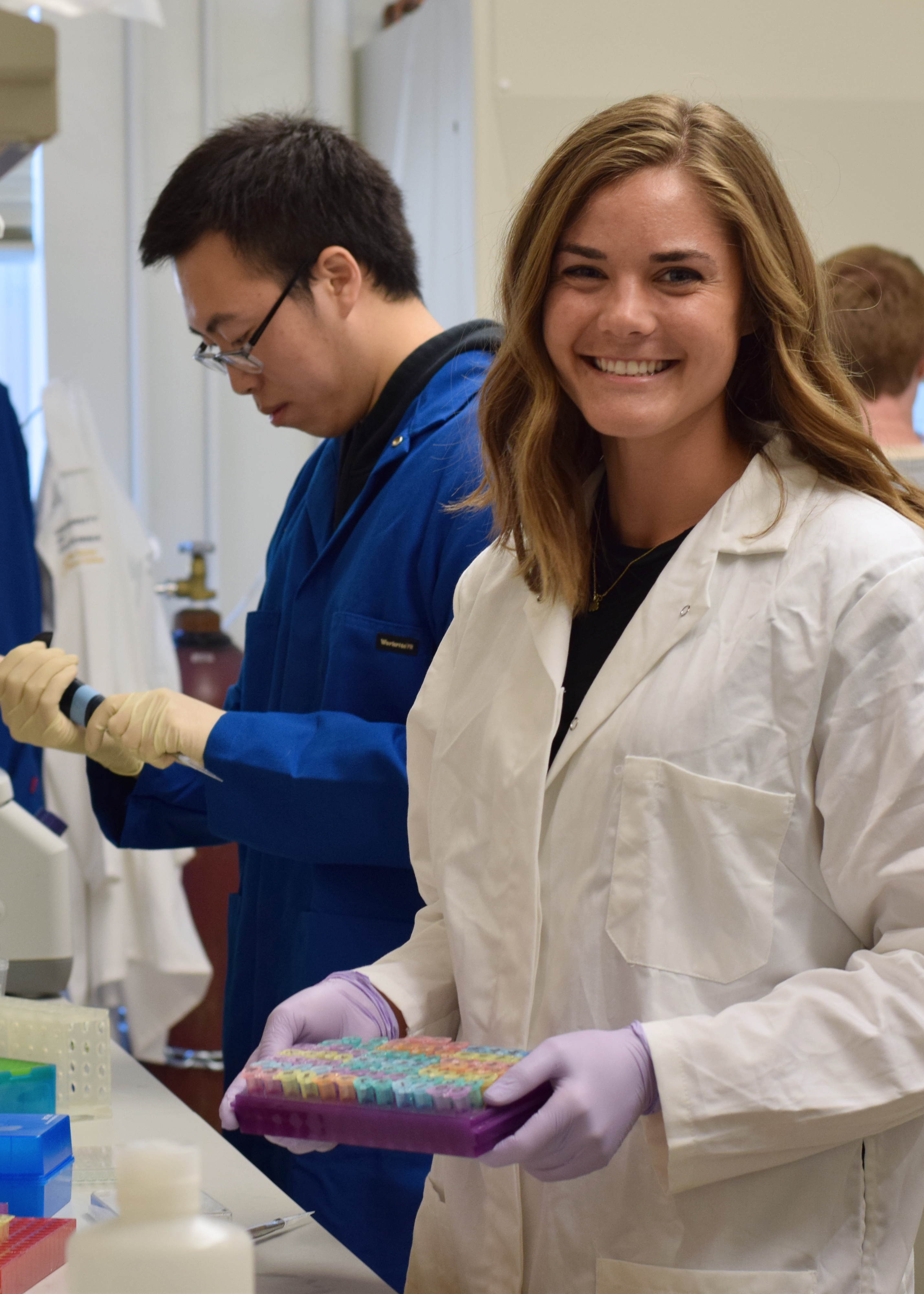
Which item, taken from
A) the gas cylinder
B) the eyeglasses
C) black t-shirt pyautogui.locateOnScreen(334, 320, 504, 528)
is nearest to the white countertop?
black t-shirt pyautogui.locateOnScreen(334, 320, 504, 528)

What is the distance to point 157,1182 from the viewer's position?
1.86 feet

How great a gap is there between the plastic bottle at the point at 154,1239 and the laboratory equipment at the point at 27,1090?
0.72 metres

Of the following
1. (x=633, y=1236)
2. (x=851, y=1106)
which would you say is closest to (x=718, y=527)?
(x=851, y=1106)

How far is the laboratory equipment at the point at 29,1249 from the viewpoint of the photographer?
0.95m

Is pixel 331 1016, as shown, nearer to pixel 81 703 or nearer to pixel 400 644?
pixel 400 644

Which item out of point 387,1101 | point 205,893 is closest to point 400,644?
point 387,1101

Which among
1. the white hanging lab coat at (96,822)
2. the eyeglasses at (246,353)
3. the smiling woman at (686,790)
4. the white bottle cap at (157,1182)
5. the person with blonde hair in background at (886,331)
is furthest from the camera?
the white hanging lab coat at (96,822)

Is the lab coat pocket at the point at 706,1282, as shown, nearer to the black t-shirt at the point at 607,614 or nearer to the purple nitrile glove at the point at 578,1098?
the purple nitrile glove at the point at 578,1098

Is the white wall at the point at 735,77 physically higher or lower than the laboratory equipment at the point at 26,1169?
higher

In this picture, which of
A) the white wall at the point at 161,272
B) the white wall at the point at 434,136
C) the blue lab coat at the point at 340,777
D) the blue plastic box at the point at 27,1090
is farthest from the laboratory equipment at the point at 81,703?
the white wall at the point at 161,272

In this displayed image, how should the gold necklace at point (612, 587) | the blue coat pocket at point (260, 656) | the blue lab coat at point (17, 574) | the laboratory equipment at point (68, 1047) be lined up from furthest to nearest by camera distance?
the blue lab coat at point (17, 574)
the blue coat pocket at point (260, 656)
the laboratory equipment at point (68, 1047)
the gold necklace at point (612, 587)

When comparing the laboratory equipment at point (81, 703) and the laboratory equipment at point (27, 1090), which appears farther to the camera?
the laboratory equipment at point (81, 703)

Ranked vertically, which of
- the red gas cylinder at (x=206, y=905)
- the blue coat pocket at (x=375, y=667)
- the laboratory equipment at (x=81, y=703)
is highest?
the blue coat pocket at (x=375, y=667)

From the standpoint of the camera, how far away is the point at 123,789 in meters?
1.87
